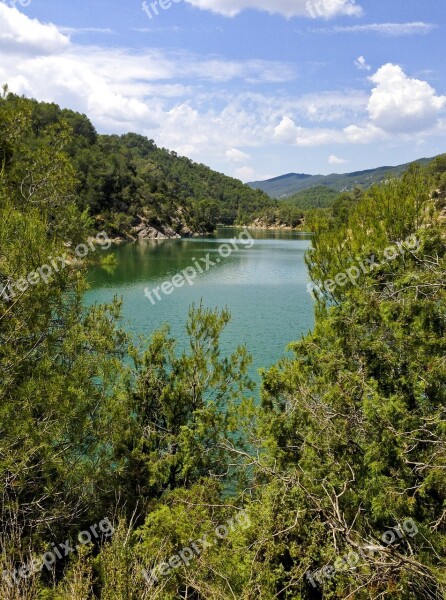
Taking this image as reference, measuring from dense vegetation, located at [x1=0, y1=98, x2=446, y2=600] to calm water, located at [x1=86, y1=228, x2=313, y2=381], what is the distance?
318cm

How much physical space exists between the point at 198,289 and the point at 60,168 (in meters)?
35.0

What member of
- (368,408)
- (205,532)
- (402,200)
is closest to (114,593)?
(205,532)

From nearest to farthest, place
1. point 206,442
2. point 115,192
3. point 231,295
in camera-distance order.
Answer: point 206,442
point 231,295
point 115,192

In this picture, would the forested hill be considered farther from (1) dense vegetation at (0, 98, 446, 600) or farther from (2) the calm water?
(1) dense vegetation at (0, 98, 446, 600)

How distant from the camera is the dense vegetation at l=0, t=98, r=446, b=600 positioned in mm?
6246

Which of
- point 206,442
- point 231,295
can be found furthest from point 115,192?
point 206,442

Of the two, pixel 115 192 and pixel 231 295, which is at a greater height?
pixel 115 192

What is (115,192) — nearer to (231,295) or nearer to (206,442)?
(231,295)

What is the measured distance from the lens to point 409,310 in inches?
285

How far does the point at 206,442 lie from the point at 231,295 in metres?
32.6

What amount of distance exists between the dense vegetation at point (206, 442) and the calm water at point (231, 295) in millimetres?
3179

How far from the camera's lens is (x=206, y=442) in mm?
11000

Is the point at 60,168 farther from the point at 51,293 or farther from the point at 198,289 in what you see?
the point at 198,289

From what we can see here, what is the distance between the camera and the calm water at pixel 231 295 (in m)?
27.6
